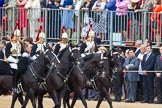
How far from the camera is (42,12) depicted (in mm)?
38000

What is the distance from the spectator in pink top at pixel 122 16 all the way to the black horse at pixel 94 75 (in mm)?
3498

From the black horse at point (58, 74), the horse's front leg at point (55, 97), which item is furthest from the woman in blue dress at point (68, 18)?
the horse's front leg at point (55, 97)

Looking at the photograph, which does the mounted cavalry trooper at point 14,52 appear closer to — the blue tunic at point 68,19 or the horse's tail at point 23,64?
the horse's tail at point 23,64

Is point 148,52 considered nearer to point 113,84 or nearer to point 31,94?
point 113,84

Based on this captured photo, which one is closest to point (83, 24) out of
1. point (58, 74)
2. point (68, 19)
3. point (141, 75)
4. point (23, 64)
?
point (68, 19)

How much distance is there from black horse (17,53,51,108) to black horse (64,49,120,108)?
1374mm

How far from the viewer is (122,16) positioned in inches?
1428

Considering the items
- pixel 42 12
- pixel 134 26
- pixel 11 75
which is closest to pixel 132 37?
pixel 134 26

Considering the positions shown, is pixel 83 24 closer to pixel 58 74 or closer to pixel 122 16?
pixel 122 16

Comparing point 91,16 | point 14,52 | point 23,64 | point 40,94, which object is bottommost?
point 40,94

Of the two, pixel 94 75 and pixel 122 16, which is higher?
pixel 122 16

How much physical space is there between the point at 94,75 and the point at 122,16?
442 cm

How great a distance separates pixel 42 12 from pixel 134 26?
13.6 feet

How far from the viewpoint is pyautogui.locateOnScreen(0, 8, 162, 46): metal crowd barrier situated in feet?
117
